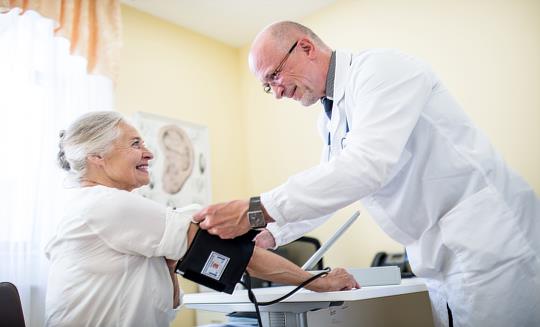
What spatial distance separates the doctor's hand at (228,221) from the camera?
3.40 ft

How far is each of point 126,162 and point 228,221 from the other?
43cm

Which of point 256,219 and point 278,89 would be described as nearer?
point 256,219

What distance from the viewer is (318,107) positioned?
2.84m

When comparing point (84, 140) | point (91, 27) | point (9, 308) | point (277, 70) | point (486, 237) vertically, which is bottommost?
point (9, 308)

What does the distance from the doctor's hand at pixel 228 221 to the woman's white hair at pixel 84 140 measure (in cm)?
42

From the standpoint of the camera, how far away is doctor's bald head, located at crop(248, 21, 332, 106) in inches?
55.5

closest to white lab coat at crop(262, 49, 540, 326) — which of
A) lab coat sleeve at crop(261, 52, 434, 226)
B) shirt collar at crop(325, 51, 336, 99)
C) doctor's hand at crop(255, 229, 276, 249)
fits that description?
lab coat sleeve at crop(261, 52, 434, 226)

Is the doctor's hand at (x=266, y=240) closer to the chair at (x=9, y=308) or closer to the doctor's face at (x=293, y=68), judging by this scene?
the doctor's face at (x=293, y=68)

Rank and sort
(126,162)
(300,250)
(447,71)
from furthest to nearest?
1. (300,250)
2. (447,71)
3. (126,162)

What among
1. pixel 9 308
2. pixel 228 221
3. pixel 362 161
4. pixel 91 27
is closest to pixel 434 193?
pixel 362 161

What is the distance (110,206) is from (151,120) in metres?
1.74

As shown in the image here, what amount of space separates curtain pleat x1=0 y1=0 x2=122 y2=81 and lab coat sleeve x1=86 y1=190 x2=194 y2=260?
1558 mm

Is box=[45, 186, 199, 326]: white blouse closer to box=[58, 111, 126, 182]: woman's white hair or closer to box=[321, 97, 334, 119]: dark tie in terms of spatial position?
box=[58, 111, 126, 182]: woman's white hair

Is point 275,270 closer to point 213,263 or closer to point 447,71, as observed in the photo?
point 213,263
